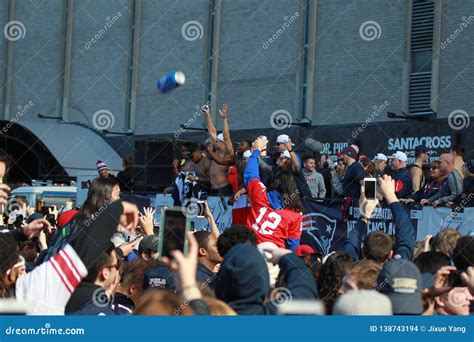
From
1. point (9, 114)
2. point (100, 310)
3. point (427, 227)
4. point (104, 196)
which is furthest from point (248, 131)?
point (100, 310)

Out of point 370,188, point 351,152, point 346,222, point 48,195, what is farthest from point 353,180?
point 48,195

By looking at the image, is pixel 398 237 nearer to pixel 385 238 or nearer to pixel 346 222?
pixel 385 238

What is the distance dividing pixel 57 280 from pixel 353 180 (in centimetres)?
877

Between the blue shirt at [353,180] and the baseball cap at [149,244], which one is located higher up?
the blue shirt at [353,180]

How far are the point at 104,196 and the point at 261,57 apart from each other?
67.5 ft

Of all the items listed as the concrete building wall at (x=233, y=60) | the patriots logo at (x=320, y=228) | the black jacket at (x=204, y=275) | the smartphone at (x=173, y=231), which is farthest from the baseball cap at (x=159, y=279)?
the concrete building wall at (x=233, y=60)

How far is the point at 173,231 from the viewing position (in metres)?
4.44

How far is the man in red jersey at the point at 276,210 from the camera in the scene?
390 inches

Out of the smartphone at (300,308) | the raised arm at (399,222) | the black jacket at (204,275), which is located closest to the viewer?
the smartphone at (300,308)

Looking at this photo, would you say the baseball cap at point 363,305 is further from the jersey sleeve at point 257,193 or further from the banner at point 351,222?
the banner at point 351,222

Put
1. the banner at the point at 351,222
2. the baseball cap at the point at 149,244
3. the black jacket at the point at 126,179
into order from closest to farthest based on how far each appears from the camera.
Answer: the baseball cap at the point at 149,244
the banner at the point at 351,222
the black jacket at the point at 126,179

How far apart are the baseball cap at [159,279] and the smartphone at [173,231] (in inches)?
83.9

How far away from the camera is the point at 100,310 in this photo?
514 cm

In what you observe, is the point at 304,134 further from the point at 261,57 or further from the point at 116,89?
the point at 116,89
